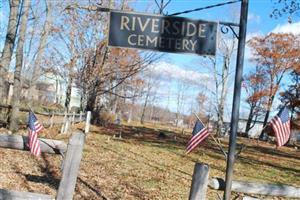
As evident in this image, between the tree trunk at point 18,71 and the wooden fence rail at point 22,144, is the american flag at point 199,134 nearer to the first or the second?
the wooden fence rail at point 22,144

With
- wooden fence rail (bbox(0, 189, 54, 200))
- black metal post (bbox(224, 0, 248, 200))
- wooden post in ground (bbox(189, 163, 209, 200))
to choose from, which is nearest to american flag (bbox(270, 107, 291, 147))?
black metal post (bbox(224, 0, 248, 200))

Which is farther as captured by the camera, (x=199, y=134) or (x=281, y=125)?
(x=199, y=134)

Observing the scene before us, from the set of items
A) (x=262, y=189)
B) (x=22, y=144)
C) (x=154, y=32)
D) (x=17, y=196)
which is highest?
(x=154, y=32)

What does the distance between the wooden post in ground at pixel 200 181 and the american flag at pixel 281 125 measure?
3.83 feet

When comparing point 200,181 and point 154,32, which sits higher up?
point 154,32

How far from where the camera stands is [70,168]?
14.3 ft

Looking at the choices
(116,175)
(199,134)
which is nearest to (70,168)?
(199,134)

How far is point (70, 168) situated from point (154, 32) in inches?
64.8

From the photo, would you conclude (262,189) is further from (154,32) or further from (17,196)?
(17,196)

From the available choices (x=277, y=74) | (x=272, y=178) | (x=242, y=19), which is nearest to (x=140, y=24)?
(x=242, y=19)

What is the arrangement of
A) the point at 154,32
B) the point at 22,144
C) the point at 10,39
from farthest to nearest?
1. the point at 10,39
2. the point at 22,144
3. the point at 154,32

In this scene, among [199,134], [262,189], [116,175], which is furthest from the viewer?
[116,175]

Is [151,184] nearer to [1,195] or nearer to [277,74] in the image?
[1,195]

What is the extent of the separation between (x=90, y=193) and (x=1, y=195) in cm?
410
